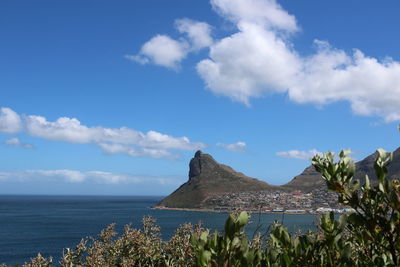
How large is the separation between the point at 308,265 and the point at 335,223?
625mm

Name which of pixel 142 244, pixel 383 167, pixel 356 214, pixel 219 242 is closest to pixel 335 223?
pixel 356 214

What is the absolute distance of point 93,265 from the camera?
1902 cm

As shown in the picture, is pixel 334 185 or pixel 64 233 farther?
pixel 64 233

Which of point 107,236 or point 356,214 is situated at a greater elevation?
point 356,214

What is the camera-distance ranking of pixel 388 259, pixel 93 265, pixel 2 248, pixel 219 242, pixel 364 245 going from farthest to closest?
pixel 2 248 → pixel 93 265 → pixel 364 245 → pixel 388 259 → pixel 219 242

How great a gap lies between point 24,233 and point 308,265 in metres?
149

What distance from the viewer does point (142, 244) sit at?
24.6m

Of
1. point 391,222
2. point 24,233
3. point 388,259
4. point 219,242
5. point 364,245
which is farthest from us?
point 24,233

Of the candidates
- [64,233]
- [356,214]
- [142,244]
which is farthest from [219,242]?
[64,233]

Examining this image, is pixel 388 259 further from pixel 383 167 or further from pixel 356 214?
pixel 383 167

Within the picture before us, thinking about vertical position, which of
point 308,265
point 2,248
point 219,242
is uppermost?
point 219,242

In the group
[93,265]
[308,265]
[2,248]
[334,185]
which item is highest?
[334,185]

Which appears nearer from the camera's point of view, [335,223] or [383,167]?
[383,167]

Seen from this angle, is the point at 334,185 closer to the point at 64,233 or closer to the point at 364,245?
the point at 364,245
